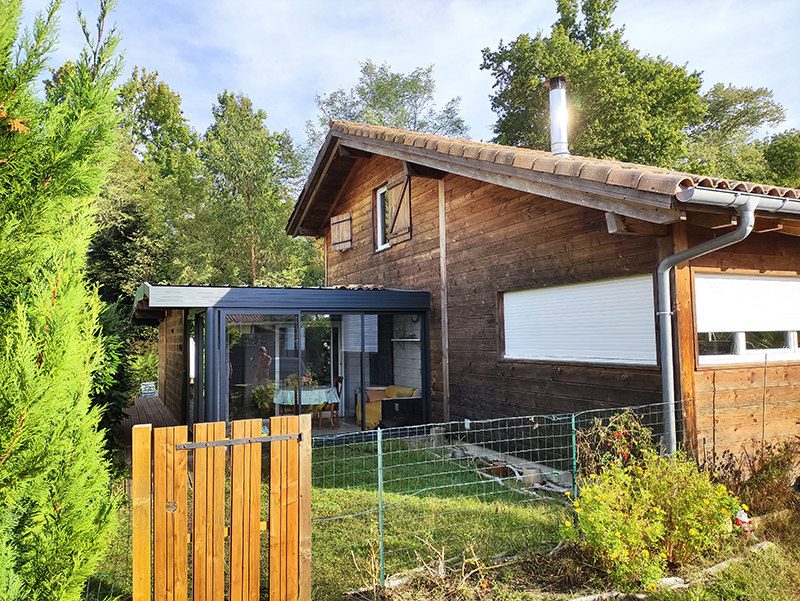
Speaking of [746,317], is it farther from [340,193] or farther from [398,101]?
[398,101]

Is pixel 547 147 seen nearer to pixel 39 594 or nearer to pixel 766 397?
pixel 766 397

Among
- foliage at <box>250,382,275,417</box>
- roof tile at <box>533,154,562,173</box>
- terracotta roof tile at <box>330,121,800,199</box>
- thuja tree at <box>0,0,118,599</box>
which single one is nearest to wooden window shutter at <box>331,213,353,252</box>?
terracotta roof tile at <box>330,121,800,199</box>

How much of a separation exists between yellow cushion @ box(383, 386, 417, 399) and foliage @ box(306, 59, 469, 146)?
23376mm

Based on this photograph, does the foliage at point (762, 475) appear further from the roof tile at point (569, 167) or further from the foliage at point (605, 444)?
the roof tile at point (569, 167)

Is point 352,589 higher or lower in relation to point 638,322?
lower

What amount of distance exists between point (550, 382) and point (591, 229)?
1916 millimetres

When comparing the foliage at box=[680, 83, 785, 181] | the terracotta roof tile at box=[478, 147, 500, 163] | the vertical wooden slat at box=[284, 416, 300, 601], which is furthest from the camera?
the foliage at box=[680, 83, 785, 181]

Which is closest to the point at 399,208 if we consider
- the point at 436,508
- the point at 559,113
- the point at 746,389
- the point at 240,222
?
the point at 559,113

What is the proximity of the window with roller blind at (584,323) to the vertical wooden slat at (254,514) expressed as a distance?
4.00 m

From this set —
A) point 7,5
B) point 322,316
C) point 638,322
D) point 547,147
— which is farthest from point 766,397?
point 547,147

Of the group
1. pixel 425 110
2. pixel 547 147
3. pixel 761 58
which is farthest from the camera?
pixel 425 110

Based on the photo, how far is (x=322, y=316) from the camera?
8.69 m

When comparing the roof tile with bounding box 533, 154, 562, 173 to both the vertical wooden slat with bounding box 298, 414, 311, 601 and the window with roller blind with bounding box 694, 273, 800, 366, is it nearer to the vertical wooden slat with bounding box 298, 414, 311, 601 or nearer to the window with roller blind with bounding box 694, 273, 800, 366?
the window with roller blind with bounding box 694, 273, 800, 366

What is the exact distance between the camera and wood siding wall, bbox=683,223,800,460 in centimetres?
506
